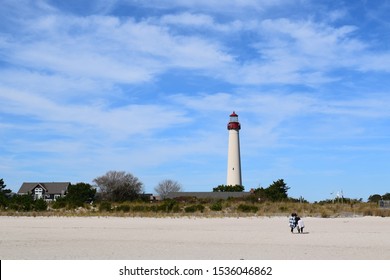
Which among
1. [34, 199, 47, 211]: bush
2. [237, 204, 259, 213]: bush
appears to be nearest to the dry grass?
[237, 204, 259, 213]: bush

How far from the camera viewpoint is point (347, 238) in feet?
64.7

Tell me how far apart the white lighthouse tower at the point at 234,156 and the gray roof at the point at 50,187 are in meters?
31.3

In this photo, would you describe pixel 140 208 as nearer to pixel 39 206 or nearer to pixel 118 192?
pixel 39 206

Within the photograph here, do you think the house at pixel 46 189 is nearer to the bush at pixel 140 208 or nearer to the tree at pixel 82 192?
the tree at pixel 82 192

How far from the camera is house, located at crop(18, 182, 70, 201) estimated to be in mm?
86750

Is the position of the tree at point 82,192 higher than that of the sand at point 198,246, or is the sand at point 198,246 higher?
the tree at point 82,192

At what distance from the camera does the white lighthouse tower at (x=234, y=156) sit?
235ft

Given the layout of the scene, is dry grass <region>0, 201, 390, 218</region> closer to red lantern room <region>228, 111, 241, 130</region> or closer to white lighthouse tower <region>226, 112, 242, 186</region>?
white lighthouse tower <region>226, 112, 242, 186</region>

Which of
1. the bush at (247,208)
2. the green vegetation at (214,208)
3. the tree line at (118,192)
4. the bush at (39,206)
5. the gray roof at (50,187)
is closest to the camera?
the green vegetation at (214,208)

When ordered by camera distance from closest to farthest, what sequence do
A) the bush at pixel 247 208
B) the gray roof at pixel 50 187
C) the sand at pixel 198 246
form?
the sand at pixel 198 246, the bush at pixel 247 208, the gray roof at pixel 50 187

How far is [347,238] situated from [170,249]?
771 cm

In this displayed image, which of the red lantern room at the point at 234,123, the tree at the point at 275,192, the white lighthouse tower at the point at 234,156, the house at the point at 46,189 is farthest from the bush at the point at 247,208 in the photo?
the house at the point at 46,189
